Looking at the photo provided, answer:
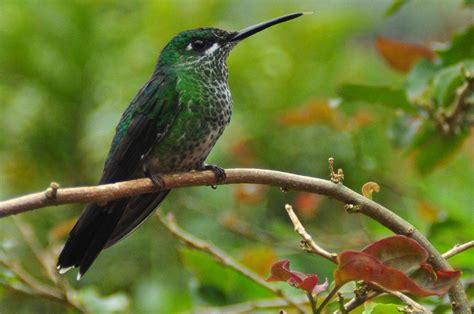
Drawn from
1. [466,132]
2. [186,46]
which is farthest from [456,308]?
[186,46]

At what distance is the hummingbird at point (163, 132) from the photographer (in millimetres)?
2062

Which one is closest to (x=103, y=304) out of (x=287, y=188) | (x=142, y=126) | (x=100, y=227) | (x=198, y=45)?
(x=100, y=227)

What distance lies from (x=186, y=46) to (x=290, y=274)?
4.99 feet

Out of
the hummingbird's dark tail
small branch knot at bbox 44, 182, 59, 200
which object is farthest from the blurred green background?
small branch knot at bbox 44, 182, 59, 200

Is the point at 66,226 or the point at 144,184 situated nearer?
the point at 144,184

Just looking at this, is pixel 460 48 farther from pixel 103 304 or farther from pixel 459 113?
pixel 103 304

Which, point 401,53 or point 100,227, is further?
point 401,53

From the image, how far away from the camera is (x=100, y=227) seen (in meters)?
2.09

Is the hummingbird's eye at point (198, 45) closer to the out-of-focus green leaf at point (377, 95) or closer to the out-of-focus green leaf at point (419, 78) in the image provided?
the out-of-focus green leaf at point (377, 95)

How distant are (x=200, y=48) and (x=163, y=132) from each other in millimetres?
439

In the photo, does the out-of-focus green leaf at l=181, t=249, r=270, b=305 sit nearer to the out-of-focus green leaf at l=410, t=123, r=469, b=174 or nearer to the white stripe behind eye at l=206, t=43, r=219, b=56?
the out-of-focus green leaf at l=410, t=123, r=469, b=174

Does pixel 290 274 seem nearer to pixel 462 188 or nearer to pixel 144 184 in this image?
pixel 144 184

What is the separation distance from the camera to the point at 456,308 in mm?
1218

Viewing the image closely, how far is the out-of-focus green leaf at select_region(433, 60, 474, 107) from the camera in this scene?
6.68 ft
